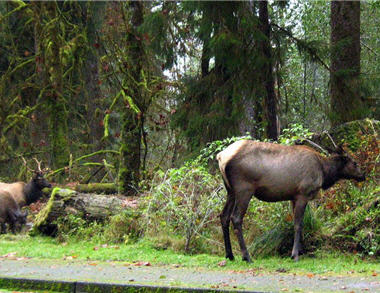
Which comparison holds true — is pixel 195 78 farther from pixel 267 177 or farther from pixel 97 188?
pixel 267 177

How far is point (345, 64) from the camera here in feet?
55.3

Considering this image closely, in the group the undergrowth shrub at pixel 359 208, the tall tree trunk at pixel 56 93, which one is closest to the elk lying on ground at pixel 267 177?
the undergrowth shrub at pixel 359 208

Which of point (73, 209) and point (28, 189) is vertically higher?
point (28, 189)

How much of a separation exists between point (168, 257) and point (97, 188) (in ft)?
21.8

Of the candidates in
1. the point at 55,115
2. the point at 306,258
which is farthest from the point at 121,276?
the point at 55,115

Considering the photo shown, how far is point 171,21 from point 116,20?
166 centimetres

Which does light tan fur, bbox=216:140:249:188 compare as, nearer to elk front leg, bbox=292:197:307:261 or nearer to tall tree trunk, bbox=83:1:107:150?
elk front leg, bbox=292:197:307:261

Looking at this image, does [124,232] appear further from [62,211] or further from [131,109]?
[131,109]

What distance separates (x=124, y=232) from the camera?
1220 centimetres

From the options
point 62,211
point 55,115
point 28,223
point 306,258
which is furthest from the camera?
point 55,115

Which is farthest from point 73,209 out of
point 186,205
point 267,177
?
point 267,177

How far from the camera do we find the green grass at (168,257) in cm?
877

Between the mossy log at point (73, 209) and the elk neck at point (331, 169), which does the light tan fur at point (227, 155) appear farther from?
the mossy log at point (73, 209)

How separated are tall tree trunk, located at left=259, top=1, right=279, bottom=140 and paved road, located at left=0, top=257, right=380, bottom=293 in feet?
25.7
